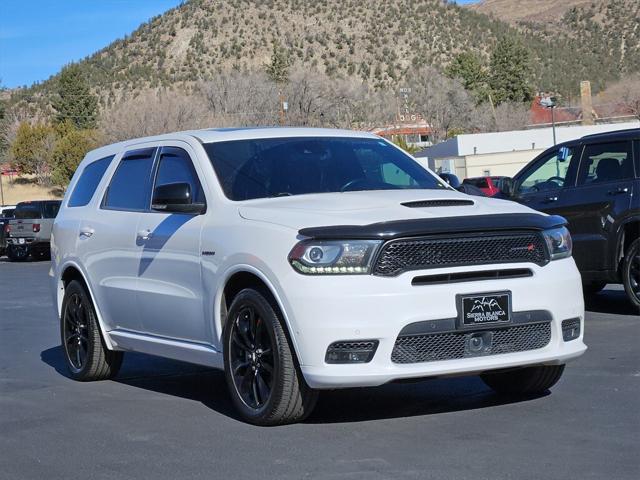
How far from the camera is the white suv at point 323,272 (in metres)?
6.21

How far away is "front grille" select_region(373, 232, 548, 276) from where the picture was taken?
6.23m

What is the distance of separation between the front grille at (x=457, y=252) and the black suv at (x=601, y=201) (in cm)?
517

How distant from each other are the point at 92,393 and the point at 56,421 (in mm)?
1153

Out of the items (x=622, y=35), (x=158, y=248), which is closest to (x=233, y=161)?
(x=158, y=248)

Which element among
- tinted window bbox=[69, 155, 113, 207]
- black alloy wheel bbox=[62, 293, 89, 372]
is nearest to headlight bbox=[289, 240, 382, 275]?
black alloy wheel bbox=[62, 293, 89, 372]

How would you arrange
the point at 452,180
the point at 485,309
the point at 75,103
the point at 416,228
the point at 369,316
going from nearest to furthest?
the point at 369,316, the point at 416,228, the point at 485,309, the point at 452,180, the point at 75,103

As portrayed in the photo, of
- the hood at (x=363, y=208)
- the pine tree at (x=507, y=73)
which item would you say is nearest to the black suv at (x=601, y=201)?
the hood at (x=363, y=208)

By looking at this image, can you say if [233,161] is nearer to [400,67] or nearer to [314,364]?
[314,364]

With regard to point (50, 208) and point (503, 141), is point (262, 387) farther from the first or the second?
point (503, 141)

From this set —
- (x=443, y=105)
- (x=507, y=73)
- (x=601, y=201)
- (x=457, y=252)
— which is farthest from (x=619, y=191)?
(x=507, y=73)

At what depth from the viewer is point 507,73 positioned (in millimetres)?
113875

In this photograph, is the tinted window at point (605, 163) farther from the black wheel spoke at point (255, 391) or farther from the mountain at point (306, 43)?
the mountain at point (306, 43)

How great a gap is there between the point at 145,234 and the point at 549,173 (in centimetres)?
618

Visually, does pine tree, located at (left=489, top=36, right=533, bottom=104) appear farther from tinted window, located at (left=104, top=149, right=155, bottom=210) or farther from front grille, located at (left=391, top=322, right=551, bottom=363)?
front grille, located at (left=391, top=322, right=551, bottom=363)
